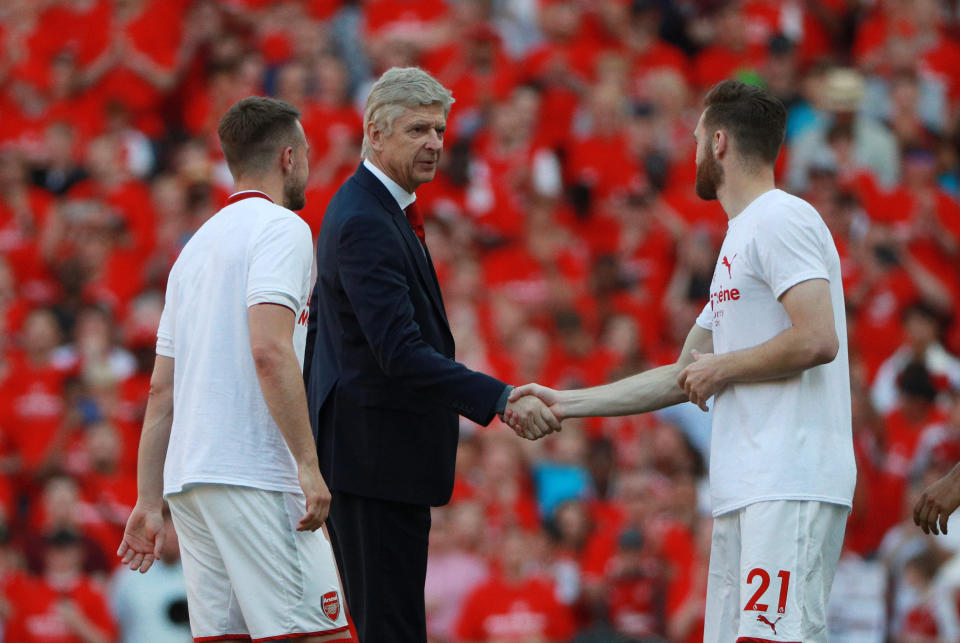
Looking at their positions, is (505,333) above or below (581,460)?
above

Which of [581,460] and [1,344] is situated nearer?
[581,460]

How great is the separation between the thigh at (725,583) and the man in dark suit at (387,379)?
3.29 feet

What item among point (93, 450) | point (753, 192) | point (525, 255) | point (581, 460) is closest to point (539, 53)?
point (525, 255)

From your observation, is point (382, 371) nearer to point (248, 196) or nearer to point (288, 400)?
point (288, 400)

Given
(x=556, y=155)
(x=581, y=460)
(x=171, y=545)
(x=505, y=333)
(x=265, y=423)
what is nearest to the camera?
(x=265, y=423)

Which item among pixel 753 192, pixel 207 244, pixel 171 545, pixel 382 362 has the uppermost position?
pixel 753 192

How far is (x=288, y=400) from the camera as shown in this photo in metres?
4.95

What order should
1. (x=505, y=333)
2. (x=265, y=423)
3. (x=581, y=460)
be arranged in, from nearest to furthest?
(x=265, y=423)
(x=581, y=460)
(x=505, y=333)

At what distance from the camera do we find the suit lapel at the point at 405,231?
5496 millimetres

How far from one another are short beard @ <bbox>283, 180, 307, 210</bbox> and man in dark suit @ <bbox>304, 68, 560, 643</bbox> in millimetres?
146

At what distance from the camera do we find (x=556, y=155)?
12719 mm

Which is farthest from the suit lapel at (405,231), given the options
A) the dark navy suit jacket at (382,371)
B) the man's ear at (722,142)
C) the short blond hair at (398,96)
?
the man's ear at (722,142)

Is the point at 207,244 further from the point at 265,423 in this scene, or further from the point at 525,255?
the point at 525,255

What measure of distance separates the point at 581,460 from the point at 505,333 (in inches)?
49.8
